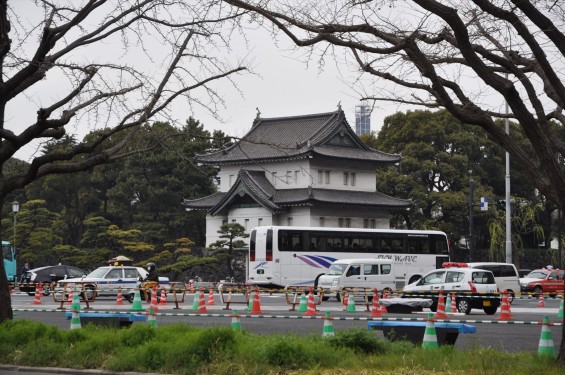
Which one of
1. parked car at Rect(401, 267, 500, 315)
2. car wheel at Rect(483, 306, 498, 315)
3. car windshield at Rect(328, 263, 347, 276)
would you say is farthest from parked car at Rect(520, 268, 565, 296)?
car wheel at Rect(483, 306, 498, 315)

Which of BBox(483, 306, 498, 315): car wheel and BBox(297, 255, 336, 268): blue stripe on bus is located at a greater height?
BBox(297, 255, 336, 268): blue stripe on bus

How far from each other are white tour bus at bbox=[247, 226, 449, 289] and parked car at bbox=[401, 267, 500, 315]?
14492 millimetres

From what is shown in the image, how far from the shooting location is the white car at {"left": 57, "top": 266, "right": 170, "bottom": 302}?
36.6m

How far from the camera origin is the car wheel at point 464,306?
3127 cm

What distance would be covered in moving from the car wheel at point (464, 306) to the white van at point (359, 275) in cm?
847

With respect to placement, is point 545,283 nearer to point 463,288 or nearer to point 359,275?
point 359,275

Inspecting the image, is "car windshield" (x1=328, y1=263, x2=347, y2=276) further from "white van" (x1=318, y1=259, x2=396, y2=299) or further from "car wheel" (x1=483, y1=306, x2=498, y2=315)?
"car wheel" (x1=483, y1=306, x2=498, y2=315)

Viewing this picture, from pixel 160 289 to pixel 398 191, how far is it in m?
38.8

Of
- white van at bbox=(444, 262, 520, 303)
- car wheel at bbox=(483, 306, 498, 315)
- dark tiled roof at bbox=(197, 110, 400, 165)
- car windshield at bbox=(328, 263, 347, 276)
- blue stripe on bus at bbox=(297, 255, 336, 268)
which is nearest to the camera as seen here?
car wheel at bbox=(483, 306, 498, 315)

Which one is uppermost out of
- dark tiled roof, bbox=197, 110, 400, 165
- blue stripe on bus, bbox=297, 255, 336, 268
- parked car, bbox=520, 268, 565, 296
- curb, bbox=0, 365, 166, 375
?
dark tiled roof, bbox=197, 110, 400, 165

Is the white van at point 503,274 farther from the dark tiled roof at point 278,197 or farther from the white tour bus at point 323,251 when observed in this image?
the dark tiled roof at point 278,197

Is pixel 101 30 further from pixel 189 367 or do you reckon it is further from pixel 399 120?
pixel 399 120

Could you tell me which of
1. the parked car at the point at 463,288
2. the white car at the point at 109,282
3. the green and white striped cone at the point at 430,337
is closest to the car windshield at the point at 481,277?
the parked car at the point at 463,288

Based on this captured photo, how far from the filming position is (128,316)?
1803cm
